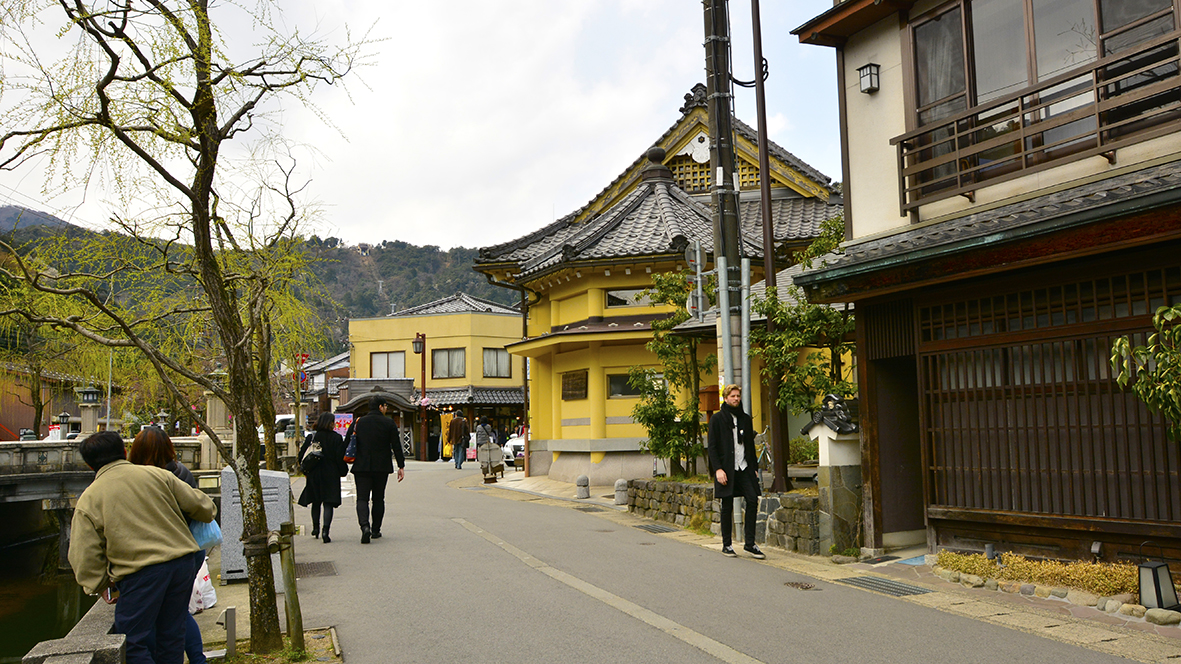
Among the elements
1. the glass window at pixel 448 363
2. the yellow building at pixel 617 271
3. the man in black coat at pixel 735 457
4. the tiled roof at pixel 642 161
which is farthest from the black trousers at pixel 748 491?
the glass window at pixel 448 363

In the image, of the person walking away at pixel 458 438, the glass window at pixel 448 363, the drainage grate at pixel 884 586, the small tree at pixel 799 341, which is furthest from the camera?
the glass window at pixel 448 363

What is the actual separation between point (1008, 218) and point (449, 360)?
137 feet

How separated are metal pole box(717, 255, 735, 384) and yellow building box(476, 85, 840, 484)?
21.3ft

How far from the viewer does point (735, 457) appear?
1117 centimetres

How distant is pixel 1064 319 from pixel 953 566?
8.95 ft

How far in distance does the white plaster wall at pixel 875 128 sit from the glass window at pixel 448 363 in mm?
38093

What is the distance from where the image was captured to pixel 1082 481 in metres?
8.43

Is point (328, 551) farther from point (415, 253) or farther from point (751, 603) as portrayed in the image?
point (415, 253)

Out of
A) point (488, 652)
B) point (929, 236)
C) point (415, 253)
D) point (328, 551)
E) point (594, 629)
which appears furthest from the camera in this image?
point (415, 253)

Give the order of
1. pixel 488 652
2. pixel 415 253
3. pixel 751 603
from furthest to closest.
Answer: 1. pixel 415 253
2. pixel 751 603
3. pixel 488 652

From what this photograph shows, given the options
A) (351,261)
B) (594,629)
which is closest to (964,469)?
(594,629)

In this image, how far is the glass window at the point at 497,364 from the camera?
48312 mm

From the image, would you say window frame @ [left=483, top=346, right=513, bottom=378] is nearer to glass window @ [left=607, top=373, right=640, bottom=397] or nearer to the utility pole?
glass window @ [left=607, top=373, right=640, bottom=397]

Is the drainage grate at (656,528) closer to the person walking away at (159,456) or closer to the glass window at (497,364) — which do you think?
the person walking away at (159,456)
